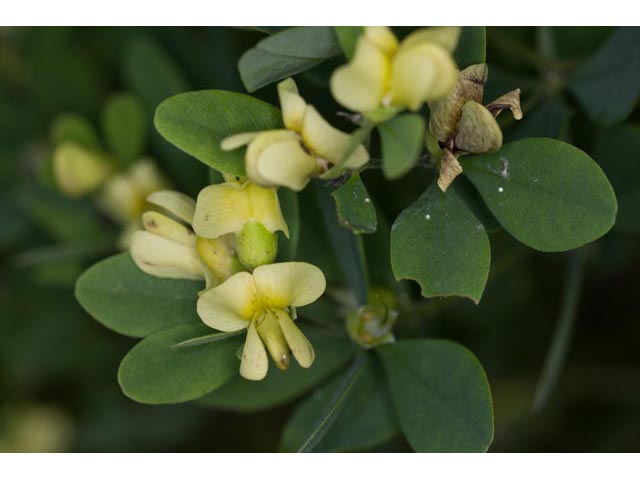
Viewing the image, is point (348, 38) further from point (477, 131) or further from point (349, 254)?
point (349, 254)

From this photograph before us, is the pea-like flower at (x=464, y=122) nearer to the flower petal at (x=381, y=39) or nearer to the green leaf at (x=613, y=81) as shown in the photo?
the flower petal at (x=381, y=39)

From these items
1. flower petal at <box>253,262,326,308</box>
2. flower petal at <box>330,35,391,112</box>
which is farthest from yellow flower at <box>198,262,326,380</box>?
flower petal at <box>330,35,391,112</box>

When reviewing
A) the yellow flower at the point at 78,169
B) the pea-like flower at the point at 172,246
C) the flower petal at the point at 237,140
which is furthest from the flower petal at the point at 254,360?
the yellow flower at the point at 78,169

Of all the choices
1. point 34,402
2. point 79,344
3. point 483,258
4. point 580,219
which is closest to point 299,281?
point 483,258

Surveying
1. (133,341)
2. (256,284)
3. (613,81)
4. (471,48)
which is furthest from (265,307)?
(133,341)

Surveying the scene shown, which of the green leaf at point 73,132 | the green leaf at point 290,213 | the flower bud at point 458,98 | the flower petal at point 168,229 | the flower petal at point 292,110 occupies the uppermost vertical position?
the flower petal at point 292,110
